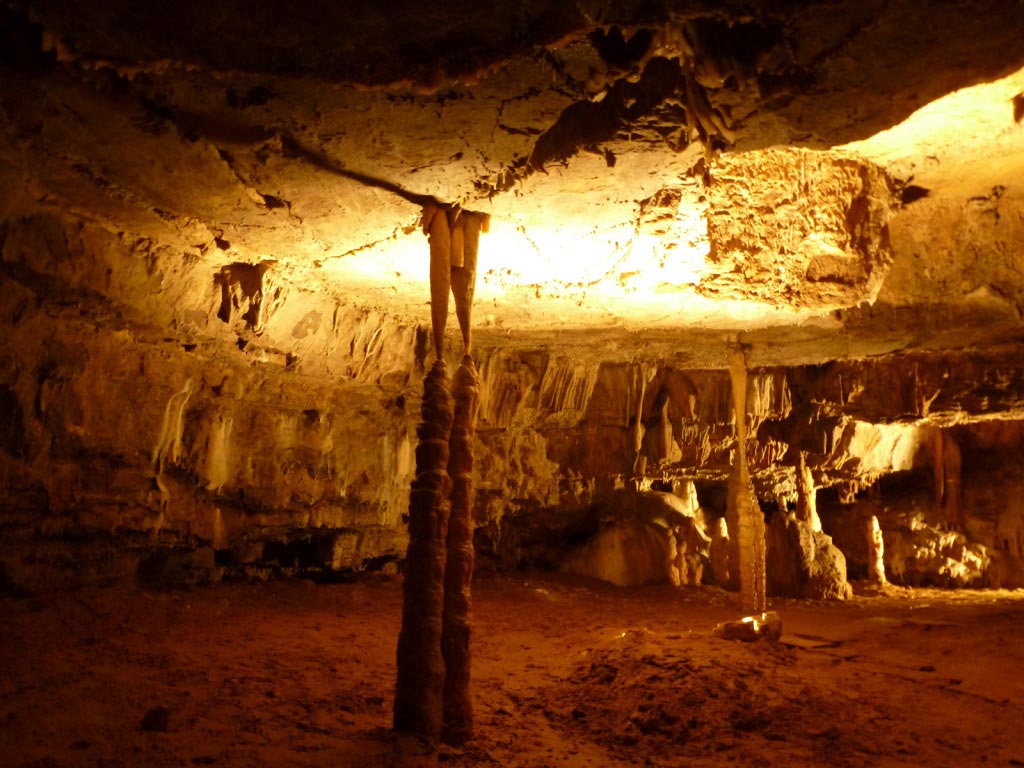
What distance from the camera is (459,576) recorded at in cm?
445

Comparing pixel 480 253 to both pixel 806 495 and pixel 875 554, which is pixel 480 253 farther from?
pixel 875 554

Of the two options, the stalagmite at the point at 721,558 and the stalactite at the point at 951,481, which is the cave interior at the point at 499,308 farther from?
the stalactite at the point at 951,481

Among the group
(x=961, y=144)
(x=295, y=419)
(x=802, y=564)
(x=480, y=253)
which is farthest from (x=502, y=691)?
(x=802, y=564)

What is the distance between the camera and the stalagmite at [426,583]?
4117 mm

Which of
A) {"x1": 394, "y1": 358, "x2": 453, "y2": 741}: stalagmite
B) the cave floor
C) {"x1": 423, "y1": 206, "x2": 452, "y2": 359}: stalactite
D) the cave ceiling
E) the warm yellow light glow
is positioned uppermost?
the warm yellow light glow

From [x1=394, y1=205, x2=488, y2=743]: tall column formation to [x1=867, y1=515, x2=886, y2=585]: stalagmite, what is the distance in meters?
12.4

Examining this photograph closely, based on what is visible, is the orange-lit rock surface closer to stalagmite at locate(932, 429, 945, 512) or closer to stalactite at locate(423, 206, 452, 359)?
stalactite at locate(423, 206, 452, 359)

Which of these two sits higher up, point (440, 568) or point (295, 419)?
point (295, 419)

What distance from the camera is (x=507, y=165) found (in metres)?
4.51

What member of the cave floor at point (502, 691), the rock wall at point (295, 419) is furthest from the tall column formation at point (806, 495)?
the cave floor at point (502, 691)

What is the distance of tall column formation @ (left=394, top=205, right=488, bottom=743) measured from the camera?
163 inches

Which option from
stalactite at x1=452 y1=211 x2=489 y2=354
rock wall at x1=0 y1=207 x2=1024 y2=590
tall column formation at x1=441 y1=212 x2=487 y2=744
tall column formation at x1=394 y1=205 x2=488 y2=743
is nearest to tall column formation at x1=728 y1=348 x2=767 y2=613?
rock wall at x1=0 y1=207 x2=1024 y2=590

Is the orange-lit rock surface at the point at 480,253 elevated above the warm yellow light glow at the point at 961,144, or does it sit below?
below

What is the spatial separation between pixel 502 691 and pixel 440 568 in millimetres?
1883
